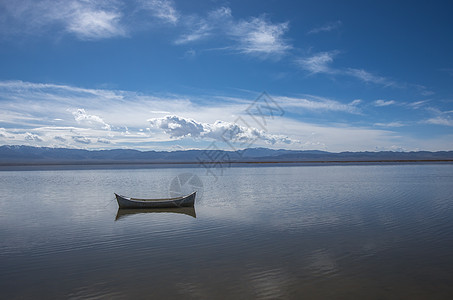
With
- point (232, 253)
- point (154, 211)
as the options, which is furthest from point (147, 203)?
point (232, 253)

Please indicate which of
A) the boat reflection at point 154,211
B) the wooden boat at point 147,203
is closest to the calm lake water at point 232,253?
the boat reflection at point 154,211

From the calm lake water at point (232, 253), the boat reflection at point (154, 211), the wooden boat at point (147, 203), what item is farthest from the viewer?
the wooden boat at point (147, 203)

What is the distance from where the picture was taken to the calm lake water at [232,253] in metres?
6.05

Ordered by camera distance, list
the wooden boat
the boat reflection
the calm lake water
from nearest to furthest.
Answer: the calm lake water, the boat reflection, the wooden boat

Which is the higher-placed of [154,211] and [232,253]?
[232,253]

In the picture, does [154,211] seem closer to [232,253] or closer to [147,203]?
[147,203]

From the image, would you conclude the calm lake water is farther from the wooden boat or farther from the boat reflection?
the wooden boat

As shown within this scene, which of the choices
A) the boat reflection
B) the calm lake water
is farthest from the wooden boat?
A: the calm lake water

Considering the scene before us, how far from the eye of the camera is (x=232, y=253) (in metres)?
8.20

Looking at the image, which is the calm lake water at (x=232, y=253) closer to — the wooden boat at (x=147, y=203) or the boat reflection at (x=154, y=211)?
the boat reflection at (x=154, y=211)

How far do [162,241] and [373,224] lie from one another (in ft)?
23.6

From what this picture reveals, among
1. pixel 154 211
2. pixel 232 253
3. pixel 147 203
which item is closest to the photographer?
pixel 232 253

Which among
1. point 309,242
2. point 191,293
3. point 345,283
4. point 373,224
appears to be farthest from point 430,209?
point 191,293

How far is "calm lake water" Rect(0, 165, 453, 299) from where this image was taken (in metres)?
6.05
